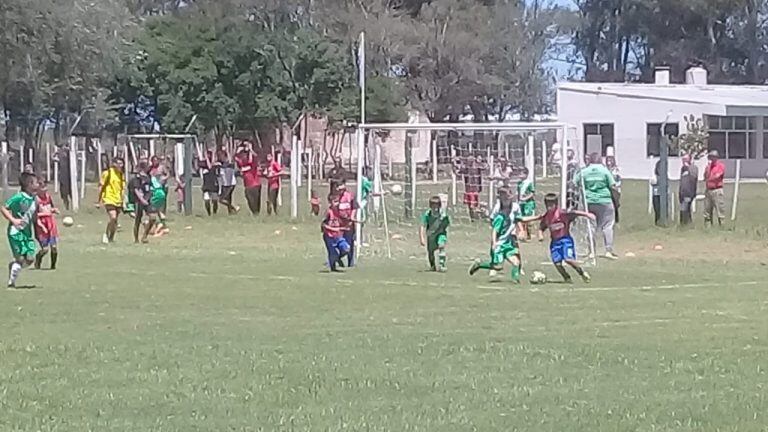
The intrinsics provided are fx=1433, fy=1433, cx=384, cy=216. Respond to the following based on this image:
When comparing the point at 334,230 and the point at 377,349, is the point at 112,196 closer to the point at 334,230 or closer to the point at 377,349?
the point at 334,230

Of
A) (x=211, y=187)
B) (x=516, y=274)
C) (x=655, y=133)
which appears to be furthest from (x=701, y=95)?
(x=516, y=274)

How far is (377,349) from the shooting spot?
1209 cm

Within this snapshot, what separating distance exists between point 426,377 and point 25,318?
5.72 meters

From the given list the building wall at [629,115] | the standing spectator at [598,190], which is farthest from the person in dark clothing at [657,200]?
the building wall at [629,115]

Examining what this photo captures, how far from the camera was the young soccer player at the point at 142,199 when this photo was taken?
27.2 meters

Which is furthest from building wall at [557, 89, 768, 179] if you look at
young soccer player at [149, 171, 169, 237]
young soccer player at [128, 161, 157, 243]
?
young soccer player at [128, 161, 157, 243]

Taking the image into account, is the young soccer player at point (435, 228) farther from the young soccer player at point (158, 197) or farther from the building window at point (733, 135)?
the building window at point (733, 135)

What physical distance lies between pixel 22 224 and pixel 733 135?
45.8m

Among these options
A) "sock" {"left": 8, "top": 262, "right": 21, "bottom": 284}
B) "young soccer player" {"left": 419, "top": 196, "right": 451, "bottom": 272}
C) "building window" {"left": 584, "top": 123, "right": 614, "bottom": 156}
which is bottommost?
"sock" {"left": 8, "top": 262, "right": 21, "bottom": 284}

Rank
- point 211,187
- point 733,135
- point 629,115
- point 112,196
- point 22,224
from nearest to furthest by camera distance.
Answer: point 22,224, point 112,196, point 211,187, point 733,135, point 629,115

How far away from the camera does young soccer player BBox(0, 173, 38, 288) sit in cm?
1820

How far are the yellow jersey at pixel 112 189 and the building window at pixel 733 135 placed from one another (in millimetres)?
36409

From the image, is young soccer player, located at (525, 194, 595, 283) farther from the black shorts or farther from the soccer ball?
the black shorts

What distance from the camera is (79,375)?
1064cm
